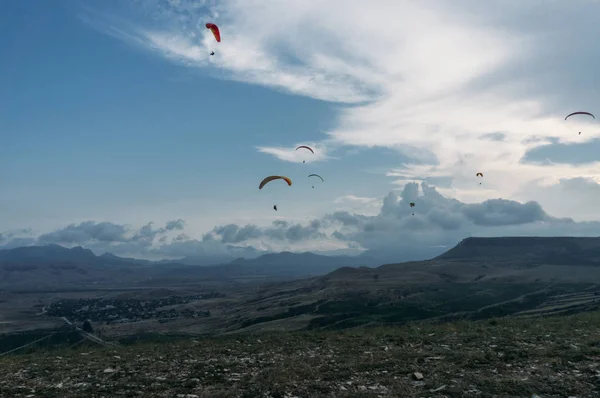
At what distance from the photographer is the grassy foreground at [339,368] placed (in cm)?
1287

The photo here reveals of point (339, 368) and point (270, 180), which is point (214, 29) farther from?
point (339, 368)

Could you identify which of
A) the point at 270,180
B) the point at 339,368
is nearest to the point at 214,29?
the point at 270,180

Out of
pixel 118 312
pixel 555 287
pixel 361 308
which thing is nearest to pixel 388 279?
pixel 555 287

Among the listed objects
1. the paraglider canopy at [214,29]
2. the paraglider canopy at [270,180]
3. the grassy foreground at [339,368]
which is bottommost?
the grassy foreground at [339,368]

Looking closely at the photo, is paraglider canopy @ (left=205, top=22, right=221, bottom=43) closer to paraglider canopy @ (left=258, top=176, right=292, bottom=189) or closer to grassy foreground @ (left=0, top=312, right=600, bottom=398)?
paraglider canopy @ (left=258, top=176, right=292, bottom=189)

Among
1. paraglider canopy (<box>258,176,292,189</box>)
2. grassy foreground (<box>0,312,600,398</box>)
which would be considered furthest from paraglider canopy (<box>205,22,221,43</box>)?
grassy foreground (<box>0,312,600,398</box>)

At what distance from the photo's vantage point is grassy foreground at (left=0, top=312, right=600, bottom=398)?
12867 mm

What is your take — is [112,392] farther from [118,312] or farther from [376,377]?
[118,312]

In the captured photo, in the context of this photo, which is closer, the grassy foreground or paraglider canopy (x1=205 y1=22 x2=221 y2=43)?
the grassy foreground

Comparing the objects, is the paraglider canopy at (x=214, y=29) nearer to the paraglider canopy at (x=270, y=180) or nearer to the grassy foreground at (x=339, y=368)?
the paraglider canopy at (x=270, y=180)

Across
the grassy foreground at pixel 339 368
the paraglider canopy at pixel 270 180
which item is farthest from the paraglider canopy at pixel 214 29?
the grassy foreground at pixel 339 368

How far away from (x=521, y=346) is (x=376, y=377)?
7.99m

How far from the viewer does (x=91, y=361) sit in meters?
19.0

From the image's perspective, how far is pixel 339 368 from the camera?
15578 millimetres
